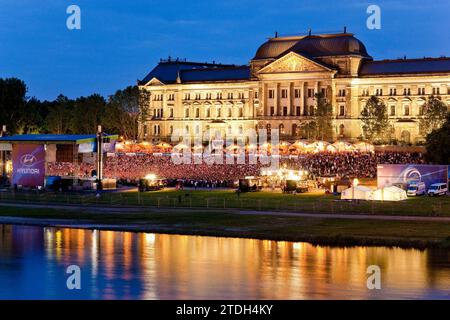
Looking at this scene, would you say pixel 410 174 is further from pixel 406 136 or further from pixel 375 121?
pixel 406 136

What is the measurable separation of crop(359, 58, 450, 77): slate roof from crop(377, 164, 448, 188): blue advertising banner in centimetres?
8920

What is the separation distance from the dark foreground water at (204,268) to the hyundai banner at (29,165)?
38941mm

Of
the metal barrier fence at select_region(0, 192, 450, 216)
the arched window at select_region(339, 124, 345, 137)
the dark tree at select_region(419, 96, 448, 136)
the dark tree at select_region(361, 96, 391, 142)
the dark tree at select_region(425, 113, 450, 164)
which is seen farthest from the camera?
the arched window at select_region(339, 124, 345, 137)

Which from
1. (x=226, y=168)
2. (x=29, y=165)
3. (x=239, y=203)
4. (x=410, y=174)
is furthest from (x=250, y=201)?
(x=226, y=168)

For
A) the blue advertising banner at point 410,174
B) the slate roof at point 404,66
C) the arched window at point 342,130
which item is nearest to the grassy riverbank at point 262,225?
the blue advertising banner at point 410,174

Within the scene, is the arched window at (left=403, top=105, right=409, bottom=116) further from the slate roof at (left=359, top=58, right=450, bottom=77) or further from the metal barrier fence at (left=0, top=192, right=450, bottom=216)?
the metal barrier fence at (left=0, top=192, right=450, bottom=216)

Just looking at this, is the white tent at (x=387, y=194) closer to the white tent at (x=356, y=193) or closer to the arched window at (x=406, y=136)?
the white tent at (x=356, y=193)

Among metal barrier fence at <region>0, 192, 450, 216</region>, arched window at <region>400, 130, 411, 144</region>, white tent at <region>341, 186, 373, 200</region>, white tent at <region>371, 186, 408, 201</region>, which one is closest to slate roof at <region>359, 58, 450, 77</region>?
arched window at <region>400, 130, 411, 144</region>

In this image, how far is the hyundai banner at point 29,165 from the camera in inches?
4328

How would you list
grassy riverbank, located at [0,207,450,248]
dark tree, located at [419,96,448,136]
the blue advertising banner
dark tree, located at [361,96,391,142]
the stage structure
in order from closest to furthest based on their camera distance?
grassy riverbank, located at [0,207,450,248] < the blue advertising banner < the stage structure < dark tree, located at [419,96,448,136] < dark tree, located at [361,96,391,142]

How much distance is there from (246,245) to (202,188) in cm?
4442

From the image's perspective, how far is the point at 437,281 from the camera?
5228 cm

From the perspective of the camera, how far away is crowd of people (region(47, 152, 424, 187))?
118 meters
